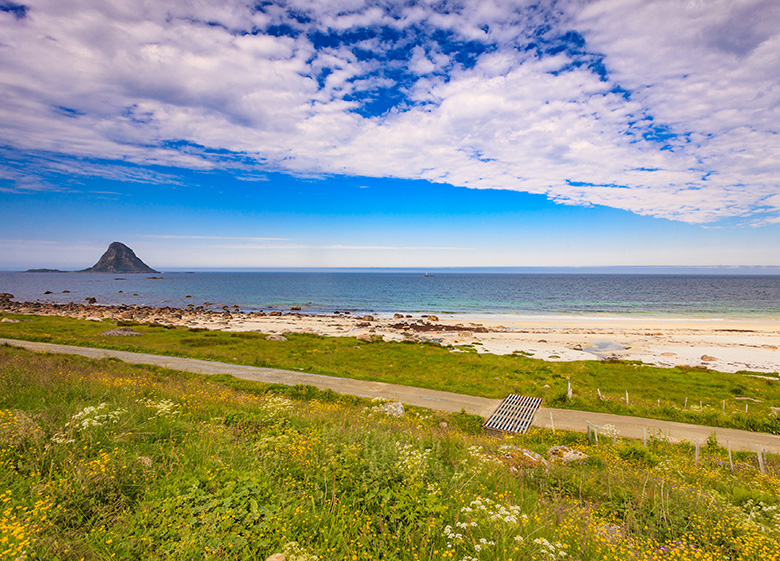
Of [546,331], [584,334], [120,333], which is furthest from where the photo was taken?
[546,331]

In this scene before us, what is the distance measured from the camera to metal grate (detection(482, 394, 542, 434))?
16922 millimetres

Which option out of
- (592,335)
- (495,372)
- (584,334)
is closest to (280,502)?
(495,372)

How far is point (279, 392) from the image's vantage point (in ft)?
61.6

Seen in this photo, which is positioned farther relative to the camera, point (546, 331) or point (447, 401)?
point (546, 331)

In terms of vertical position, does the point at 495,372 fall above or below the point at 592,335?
above

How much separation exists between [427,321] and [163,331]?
43083 mm

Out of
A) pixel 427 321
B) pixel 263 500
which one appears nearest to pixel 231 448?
pixel 263 500

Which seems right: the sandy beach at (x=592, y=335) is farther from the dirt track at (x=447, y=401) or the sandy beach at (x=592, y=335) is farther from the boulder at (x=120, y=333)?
the dirt track at (x=447, y=401)

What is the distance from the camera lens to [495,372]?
29.1 m

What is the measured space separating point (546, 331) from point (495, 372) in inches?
1185

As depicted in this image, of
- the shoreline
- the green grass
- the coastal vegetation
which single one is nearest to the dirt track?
the green grass

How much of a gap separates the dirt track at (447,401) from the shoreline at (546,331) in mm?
19436

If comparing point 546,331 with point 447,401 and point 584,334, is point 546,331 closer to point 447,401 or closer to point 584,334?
point 584,334

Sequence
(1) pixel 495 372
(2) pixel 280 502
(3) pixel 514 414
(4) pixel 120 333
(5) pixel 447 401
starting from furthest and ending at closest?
(4) pixel 120 333
(1) pixel 495 372
(5) pixel 447 401
(3) pixel 514 414
(2) pixel 280 502
